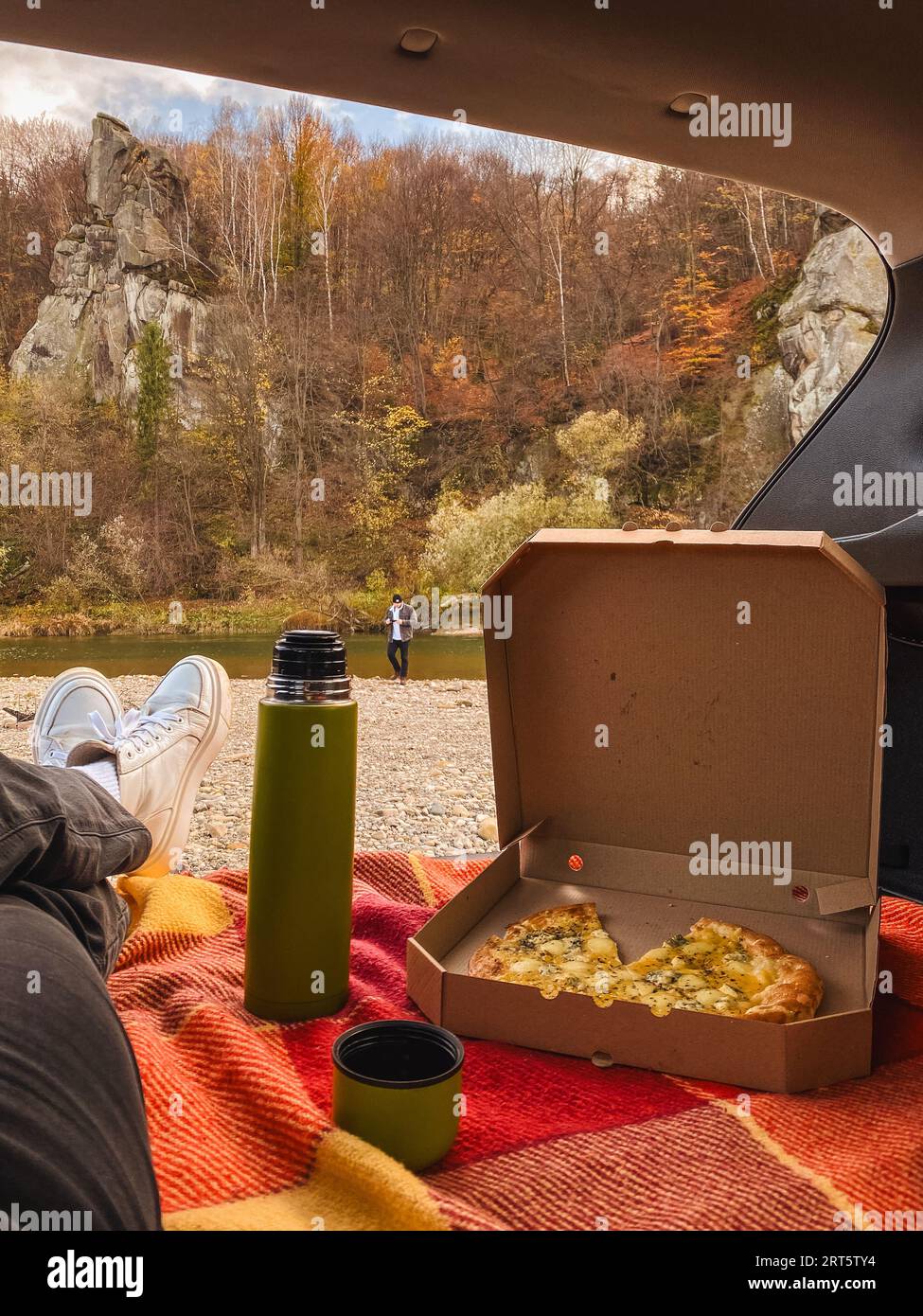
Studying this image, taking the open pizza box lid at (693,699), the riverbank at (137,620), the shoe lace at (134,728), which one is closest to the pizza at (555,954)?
the open pizza box lid at (693,699)

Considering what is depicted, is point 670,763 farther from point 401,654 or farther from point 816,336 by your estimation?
point 816,336

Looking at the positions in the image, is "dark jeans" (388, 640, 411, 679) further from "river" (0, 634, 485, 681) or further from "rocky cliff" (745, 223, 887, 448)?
"rocky cliff" (745, 223, 887, 448)

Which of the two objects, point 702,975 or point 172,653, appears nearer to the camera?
point 702,975

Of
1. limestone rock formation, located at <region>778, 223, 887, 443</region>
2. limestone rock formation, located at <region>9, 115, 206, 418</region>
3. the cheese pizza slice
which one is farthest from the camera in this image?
limestone rock formation, located at <region>778, 223, 887, 443</region>

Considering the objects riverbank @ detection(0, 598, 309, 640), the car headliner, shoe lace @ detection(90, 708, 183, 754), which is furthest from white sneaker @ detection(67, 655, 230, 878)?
riverbank @ detection(0, 598, 309, 640)

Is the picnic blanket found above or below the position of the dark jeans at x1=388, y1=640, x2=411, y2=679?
below

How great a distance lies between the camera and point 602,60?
73 centimetres

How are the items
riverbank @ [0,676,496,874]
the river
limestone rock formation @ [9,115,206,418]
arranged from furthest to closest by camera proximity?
1. limestone rock formation @ [9,115,206,418]
2. the river
3. riverbank @ [0,676,496,874]

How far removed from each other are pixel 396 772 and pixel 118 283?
2.25m

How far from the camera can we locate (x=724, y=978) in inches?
25.8

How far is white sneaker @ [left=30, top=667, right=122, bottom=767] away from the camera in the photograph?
1.10 meters

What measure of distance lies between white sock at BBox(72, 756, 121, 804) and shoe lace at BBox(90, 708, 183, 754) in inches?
1.5

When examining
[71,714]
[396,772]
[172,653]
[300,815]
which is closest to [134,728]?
[71,714]
